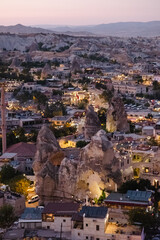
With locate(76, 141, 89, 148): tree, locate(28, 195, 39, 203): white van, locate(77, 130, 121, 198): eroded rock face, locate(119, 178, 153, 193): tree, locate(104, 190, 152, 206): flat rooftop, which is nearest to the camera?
locate(104, 190, 152, 206): flat rooftop

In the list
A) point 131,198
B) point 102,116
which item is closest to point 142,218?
point 131,198

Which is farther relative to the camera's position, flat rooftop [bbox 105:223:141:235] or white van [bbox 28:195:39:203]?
white van [bbox 28:195:39:203]

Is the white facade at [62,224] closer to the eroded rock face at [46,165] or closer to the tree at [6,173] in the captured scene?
the eroded rock face at [46,165]

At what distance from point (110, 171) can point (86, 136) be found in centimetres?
1015

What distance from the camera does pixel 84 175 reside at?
68.3 feet

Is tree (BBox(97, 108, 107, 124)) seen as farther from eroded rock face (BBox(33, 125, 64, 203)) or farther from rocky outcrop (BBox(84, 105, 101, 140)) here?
eroded rock face (BBox(33, 125, 64, 203))

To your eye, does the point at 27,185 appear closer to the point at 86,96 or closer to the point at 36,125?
the point at 36,125

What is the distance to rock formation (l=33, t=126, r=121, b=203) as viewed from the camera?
20.7 meters

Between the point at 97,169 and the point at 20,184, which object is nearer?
the point at 97,169

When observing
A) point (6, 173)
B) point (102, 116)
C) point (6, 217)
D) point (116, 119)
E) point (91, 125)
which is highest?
point (91, 125)

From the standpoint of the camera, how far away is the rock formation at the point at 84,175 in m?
20.7

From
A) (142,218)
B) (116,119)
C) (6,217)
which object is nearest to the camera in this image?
(142,218)

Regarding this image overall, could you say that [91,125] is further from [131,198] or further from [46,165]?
[131,198]

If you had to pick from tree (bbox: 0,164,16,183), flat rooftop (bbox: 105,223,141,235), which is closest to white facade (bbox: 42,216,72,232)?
flat rooftop (bbox: 105,223,141,235)
